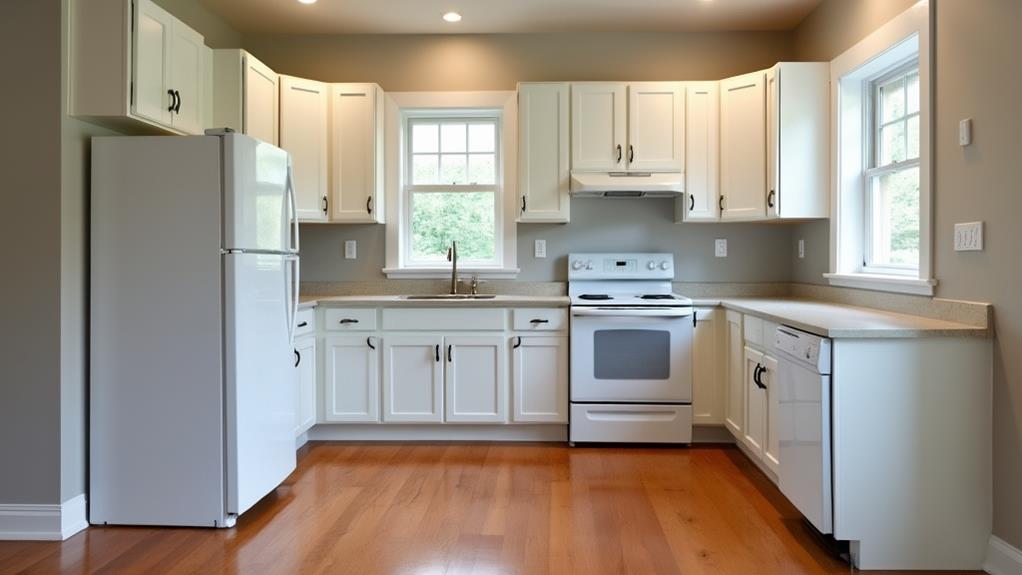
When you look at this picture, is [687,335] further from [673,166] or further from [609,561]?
[609,561]

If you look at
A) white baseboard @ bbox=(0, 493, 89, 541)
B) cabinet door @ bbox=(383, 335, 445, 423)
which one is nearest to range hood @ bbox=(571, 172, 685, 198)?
cabinet door @ bbox=(383, 335, 445, 423)

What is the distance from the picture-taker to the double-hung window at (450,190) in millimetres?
4254

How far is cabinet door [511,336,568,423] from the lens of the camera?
3.70 m

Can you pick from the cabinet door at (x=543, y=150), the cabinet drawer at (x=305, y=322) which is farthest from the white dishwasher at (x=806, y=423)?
the cabinet drawer at (x=305, y=322)

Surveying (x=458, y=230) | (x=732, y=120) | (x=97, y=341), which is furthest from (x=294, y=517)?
(x=732, y=120)

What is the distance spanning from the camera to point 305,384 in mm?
3574

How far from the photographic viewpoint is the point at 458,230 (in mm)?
4277

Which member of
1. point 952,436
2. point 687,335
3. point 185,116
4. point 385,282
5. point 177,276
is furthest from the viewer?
→ point 385,282

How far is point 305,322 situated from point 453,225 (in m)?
1.22

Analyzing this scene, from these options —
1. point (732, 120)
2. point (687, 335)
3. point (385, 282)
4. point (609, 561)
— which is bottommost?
point (609, 561)

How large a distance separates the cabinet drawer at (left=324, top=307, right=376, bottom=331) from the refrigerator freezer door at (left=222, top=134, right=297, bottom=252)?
767 mm

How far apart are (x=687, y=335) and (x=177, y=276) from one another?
2.61 m

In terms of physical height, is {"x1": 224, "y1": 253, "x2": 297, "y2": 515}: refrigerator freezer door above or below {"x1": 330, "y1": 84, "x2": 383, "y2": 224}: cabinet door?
below

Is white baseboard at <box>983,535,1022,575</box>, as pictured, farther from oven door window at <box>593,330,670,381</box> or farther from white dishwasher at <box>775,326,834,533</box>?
oven door window at <box>593,330,670,381</box>
